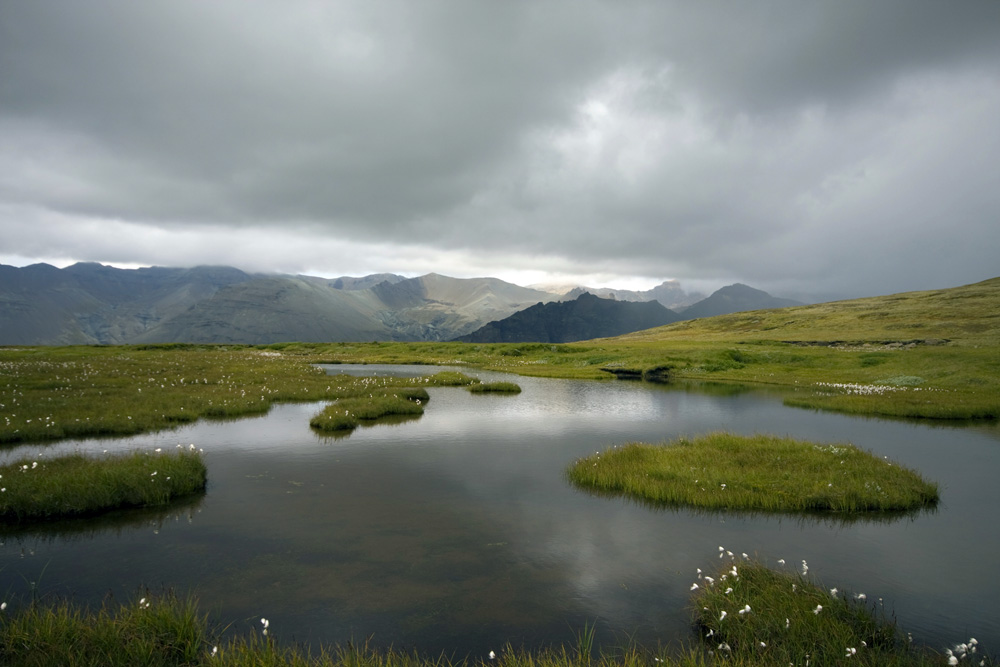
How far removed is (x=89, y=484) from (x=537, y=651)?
48.3 ft

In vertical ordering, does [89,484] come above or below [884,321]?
below

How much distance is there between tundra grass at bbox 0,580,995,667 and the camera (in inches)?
308

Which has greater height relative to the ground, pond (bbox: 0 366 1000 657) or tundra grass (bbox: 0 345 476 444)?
tundra grass (bbox: 0 345 476 444)

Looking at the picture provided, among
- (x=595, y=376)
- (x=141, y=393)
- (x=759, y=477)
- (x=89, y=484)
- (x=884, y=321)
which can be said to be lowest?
(x=759, y=477)

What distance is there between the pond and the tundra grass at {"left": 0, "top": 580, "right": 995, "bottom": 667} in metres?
0.47

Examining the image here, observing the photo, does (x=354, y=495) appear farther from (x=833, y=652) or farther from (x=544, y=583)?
(x=833, y=652)

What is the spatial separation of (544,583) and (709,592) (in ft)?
11.5

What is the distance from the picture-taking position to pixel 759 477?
17.9 metres

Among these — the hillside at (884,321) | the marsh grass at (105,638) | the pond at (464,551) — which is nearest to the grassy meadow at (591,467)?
the marsh grass at (105,638)

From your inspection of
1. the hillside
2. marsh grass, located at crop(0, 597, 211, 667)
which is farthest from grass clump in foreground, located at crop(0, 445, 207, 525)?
the hillside

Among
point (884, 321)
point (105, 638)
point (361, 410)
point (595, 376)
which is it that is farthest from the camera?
point (884, 321)

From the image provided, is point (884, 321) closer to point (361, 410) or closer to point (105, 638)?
point (361, 410)

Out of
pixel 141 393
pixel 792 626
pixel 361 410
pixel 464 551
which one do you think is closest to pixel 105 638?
pixel 464 551

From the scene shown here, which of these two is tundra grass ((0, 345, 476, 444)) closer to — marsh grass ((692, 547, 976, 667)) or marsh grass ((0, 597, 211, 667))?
marsh grass ((0, 597, 211, 667))
